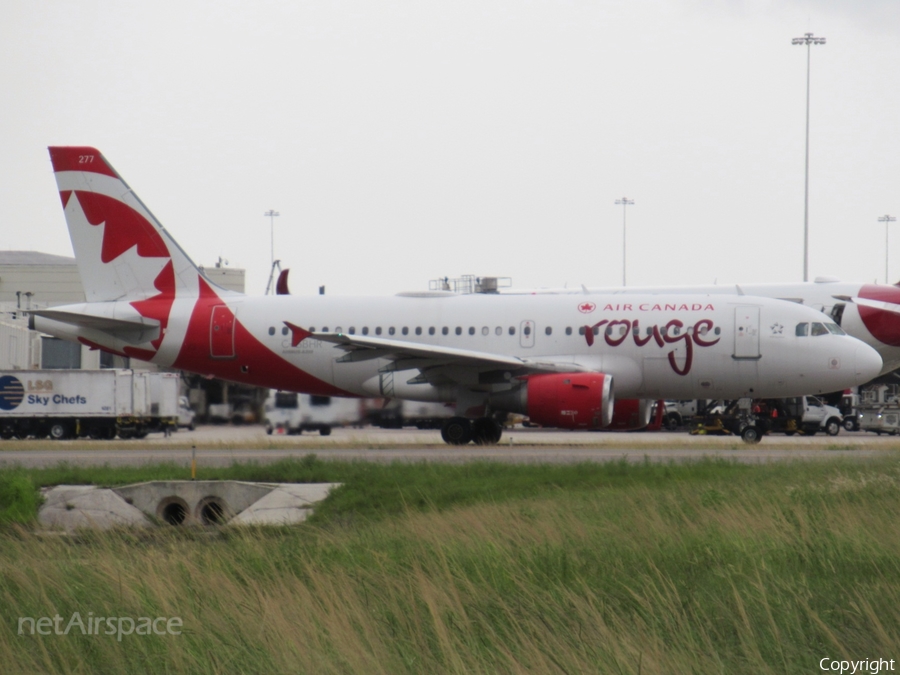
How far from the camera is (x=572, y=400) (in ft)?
75.6

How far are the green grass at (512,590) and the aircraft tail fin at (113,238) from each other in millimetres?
15220

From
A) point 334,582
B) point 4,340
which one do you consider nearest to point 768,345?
point 334,582

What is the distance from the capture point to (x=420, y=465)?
17281 millimetres

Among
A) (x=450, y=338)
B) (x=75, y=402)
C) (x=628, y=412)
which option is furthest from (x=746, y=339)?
(x=75, y=402)

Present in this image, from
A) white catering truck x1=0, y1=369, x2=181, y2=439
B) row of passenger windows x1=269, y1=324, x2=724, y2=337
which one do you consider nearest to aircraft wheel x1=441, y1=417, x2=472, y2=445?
row of passenger windows x1=269, y1=324, x2=724, y2=337

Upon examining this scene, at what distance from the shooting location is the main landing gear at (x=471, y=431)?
25141mm

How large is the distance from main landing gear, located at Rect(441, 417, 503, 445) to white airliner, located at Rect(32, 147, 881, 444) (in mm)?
37

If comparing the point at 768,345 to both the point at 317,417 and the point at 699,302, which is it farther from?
the point at 317,417

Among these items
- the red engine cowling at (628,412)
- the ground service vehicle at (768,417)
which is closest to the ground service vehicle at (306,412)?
the red engine cowling at (628,412)

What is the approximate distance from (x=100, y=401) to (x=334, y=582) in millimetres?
32433

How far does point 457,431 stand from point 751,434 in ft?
29.2

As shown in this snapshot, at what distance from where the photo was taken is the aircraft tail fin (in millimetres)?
26766

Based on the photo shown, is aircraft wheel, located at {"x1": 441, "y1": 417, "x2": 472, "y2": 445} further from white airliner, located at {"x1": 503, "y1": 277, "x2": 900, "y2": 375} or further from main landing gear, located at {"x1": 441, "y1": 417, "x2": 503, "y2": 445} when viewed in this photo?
white airliner, located at {"x1": 503, "y1": 277, "x2": 900, "y2": 375}

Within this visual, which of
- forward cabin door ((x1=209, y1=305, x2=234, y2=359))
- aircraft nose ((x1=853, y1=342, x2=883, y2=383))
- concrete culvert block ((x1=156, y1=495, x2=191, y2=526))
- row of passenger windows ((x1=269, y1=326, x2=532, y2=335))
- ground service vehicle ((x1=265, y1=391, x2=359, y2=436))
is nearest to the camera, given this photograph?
concrete culvert block ((x1=156, y1=495, x2=191, y2=526))
